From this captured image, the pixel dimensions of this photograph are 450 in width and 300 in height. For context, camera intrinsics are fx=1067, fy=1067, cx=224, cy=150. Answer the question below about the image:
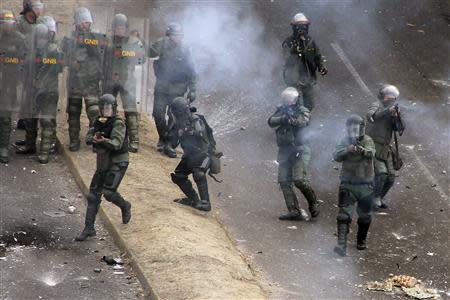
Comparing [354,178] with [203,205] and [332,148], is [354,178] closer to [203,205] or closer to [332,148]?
[203,205]

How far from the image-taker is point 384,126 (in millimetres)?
14016

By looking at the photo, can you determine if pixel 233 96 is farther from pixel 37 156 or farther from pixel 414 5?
pixel 414 5

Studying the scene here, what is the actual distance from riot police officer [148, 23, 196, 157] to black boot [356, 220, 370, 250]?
3153mm

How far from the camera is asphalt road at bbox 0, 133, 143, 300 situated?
10875 mm

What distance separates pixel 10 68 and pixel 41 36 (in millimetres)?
614

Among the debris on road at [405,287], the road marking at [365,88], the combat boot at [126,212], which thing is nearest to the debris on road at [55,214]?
the combat boot at [126,212]

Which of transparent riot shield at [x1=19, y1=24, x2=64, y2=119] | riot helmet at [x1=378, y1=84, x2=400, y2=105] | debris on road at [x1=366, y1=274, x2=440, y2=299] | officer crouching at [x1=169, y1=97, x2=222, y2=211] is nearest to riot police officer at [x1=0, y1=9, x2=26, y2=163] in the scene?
transparent riot shield at [x1=19, y1=24, x2=64, y2=119]

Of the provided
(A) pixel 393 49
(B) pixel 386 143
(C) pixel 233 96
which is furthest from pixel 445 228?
(A) pixel 393 49

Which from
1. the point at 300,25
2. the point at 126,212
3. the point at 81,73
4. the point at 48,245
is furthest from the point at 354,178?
the point at 81,73

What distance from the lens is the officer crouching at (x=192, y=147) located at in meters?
13.1

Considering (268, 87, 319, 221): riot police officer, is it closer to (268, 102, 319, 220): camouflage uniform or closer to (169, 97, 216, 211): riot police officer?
(268, 102, 319, 220): camouflage uniform

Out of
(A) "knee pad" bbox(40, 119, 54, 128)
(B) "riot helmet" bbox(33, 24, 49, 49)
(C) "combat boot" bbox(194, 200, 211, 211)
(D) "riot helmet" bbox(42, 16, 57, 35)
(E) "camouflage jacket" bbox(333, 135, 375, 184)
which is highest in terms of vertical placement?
(D) "riot helmet" bbox(42, 16, 57, 35)

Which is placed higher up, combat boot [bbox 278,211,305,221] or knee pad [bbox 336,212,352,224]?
knee pad [bbox 336,212,352,224]

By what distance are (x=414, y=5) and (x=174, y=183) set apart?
929 centimetres
